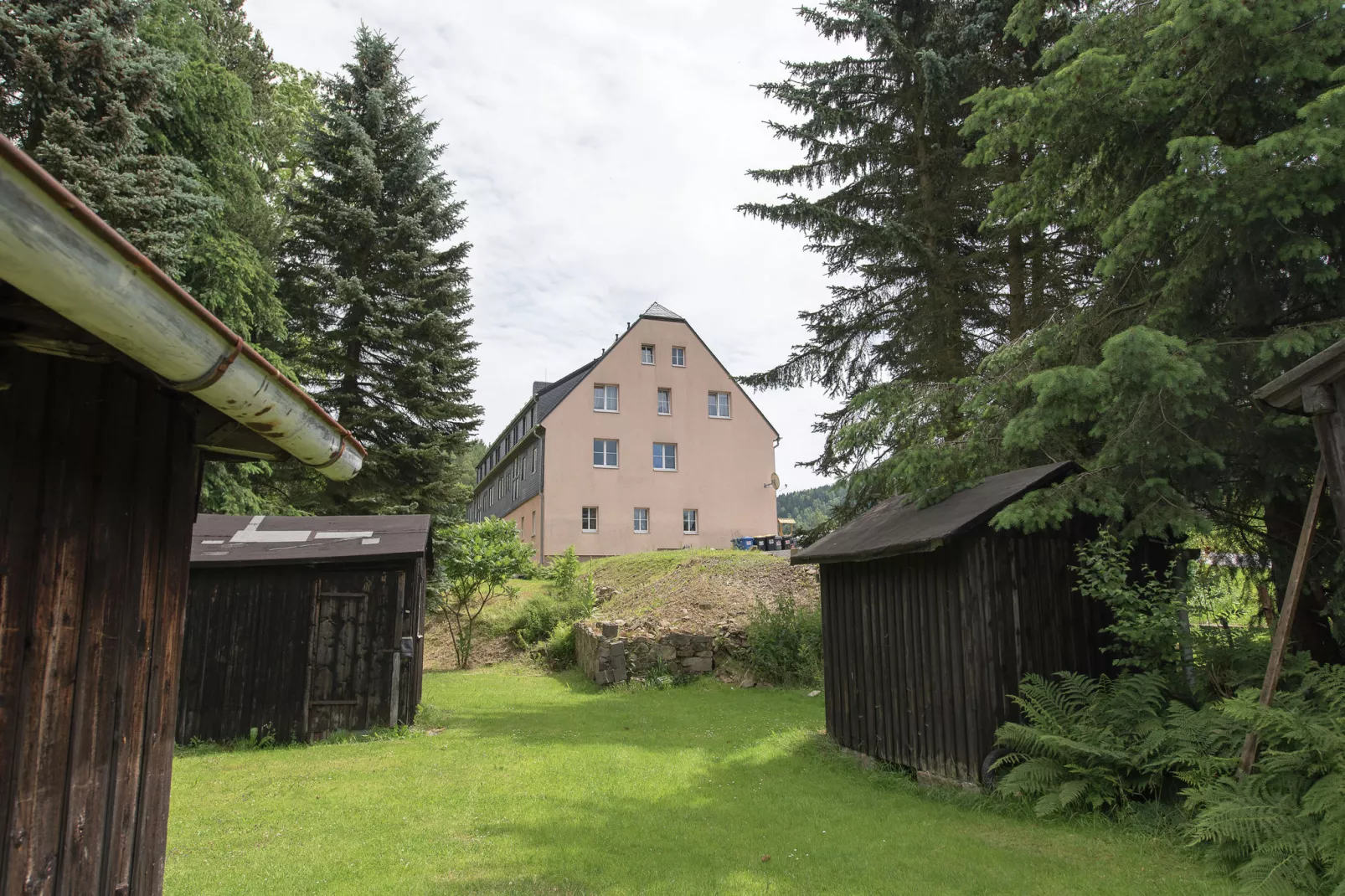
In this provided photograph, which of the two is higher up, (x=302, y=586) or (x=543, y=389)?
(x=543, y=389)

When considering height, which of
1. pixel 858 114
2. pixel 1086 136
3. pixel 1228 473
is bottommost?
pixel 1228 473

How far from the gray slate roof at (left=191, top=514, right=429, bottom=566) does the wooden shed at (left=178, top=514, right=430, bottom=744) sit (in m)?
0.03

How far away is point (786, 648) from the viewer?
15.0m

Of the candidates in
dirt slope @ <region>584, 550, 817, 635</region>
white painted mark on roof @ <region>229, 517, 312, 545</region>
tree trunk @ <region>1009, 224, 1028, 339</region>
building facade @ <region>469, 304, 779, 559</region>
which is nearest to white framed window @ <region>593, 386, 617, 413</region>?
building facade @ <region>469, 304, 779, 559</region>

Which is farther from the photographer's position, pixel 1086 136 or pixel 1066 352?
pixel 1066 352

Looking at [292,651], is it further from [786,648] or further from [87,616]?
[87,616]

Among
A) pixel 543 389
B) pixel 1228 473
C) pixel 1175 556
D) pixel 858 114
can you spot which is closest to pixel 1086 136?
pixel 1228 473

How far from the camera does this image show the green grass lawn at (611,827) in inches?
209

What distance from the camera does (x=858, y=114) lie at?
48.0 feet

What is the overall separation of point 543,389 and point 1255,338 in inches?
1266

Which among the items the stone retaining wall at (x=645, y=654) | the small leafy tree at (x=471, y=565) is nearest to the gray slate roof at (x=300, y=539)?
the stone retaining wall at (x=645, y=654)

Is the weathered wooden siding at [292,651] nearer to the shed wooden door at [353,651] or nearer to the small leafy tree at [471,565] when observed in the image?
the shed wooden door at [353,651]

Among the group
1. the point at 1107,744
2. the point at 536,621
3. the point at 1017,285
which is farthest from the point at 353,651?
the point at 1017,285

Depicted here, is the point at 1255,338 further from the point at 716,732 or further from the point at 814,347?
the point at 814,347
